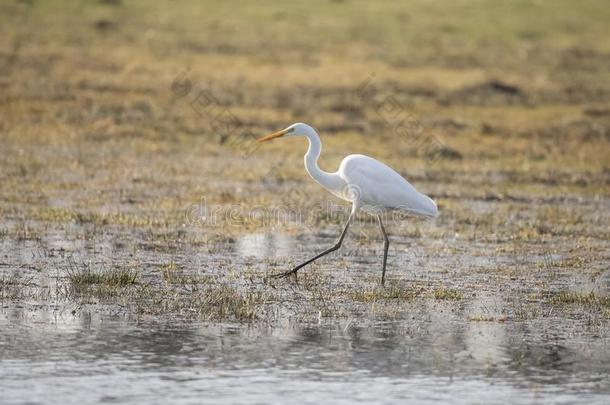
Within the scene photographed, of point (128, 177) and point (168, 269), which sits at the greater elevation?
point (128, 177)

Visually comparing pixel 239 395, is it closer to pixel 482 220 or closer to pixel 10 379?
pixel 10 379

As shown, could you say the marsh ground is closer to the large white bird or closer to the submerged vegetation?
the submerged vegetation

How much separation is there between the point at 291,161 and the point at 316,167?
759 centimetres

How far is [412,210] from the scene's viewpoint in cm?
1090

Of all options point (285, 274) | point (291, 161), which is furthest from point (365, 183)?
point (291, 161)

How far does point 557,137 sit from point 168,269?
13.0m

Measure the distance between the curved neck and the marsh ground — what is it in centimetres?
86

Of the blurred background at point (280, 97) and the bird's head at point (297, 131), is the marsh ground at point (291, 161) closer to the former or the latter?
the blurred background at point (280, 97)

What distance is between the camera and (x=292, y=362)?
7527 mm

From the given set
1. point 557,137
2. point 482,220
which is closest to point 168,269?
point 482,220

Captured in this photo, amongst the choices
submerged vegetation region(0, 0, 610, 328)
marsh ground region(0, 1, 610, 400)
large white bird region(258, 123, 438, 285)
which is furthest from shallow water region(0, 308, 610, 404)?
large white bird region(258, 123, 438, 285)

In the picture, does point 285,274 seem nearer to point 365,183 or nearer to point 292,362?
point 365,183

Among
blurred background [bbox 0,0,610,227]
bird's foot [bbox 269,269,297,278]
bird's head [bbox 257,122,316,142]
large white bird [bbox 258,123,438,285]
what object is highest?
blurred background [bbox 0,0,610,227]

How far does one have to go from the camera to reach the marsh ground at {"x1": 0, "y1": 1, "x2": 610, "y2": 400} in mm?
9508
